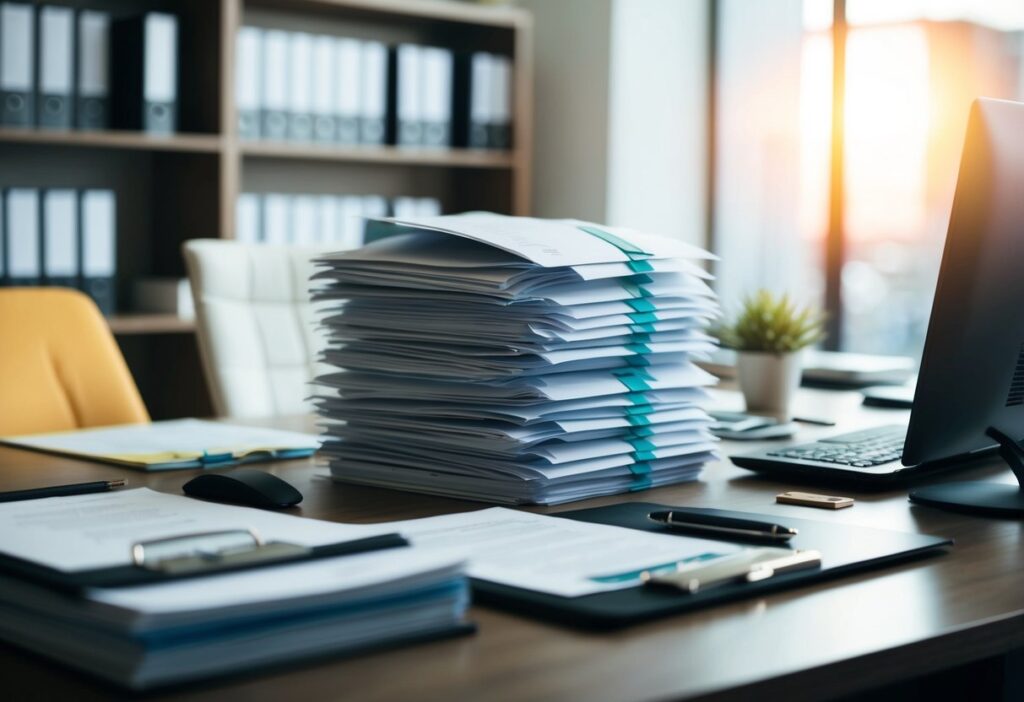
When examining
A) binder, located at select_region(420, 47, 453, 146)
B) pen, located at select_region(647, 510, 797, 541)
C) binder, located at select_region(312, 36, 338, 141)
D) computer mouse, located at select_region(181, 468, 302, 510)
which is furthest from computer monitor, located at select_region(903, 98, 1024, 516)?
binder, located at select_region(420, 47, 453, 146)

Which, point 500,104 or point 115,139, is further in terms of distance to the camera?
point 500,104

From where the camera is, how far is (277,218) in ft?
10.8

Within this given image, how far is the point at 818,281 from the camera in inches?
143

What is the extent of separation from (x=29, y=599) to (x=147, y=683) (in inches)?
4.6

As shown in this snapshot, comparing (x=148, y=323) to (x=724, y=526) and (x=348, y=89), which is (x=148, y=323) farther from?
(x=724, y=526)

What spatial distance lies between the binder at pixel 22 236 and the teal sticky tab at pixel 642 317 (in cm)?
204

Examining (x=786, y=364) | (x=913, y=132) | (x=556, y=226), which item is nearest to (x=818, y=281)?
(x=913, y=132)

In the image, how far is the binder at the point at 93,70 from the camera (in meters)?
2.94

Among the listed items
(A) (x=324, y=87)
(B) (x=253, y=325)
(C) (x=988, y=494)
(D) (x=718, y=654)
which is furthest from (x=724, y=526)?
(A) (x=324, y=87)

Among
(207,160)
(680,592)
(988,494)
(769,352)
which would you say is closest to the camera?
(680,592)

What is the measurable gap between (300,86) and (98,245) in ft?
2.22

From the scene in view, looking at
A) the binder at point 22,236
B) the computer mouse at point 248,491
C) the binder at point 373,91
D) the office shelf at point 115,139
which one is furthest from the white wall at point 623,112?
the computer mouse at point 248,491

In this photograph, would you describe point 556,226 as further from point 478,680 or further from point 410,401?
point 478,680

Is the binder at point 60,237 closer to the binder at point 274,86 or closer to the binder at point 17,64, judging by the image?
the binder at point 17,64
